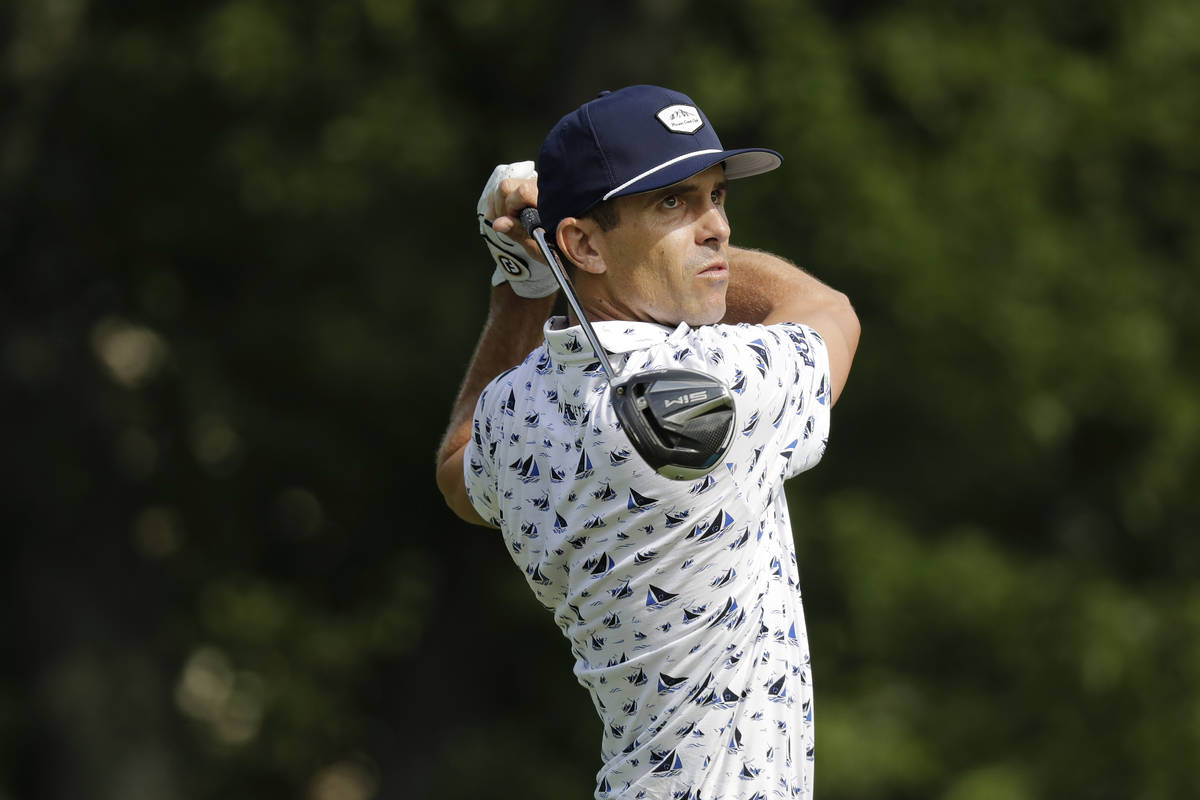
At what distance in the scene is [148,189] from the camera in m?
11.1

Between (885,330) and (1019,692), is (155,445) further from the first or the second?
(1019,692)

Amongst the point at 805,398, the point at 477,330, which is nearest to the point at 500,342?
the point at 805,398

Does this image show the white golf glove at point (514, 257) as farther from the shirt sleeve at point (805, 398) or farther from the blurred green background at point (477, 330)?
the blurred green background at point (477, 330)

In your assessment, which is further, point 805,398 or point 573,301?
point 805,398

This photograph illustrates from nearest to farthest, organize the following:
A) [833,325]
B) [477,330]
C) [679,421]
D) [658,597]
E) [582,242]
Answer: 1. [679,421]
2. [658,597]
3. [582,242]
4. [833,325]
5. [477,330]

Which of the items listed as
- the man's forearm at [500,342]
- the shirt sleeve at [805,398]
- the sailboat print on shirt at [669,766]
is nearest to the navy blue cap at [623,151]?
the shirt sleeve at [805,398]

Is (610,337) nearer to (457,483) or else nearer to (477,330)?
(457,483)

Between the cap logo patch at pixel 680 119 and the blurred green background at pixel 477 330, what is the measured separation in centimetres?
632

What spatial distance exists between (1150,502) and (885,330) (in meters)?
1.98

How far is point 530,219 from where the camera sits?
303 centimetres

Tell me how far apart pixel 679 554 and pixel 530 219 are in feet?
2.22

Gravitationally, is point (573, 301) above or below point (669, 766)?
above

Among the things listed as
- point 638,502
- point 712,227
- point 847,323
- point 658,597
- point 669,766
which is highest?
point 712,227

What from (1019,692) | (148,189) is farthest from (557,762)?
(148,189)
